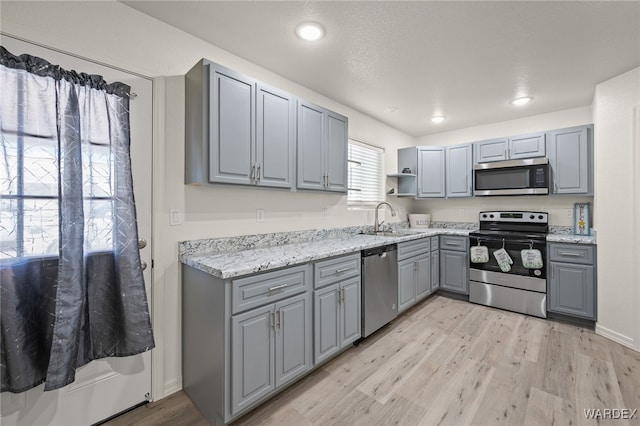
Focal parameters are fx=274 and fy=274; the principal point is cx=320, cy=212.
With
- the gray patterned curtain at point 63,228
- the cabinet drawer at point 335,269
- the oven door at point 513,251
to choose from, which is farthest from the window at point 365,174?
the gray patterned curtain at point 63,228

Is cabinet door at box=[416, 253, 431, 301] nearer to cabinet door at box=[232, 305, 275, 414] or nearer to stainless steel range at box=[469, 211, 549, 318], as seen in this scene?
stainless steel range at box=[469, 211, 549, 318]

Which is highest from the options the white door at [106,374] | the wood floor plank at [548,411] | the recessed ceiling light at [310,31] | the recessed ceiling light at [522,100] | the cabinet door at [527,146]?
the recessed ceiling light at [522,100]

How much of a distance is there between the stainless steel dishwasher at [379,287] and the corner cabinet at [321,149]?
765 mm

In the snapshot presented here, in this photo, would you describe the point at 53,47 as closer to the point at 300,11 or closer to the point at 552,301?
the point at 300,11

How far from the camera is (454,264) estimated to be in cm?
379

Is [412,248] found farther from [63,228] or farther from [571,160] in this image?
[63,228]

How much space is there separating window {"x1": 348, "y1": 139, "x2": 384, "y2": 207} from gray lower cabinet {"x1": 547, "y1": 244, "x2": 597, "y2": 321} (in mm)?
2139

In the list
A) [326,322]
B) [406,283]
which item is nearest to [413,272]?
[406,283]

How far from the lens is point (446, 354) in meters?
2.39

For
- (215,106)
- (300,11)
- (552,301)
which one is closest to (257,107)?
(215,106)

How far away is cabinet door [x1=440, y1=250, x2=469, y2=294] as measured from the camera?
370cm

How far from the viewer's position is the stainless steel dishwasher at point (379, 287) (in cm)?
252

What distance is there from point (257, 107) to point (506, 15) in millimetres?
1792

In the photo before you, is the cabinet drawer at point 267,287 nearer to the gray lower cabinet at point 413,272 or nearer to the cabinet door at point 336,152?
the cabinet door at point 336,152
